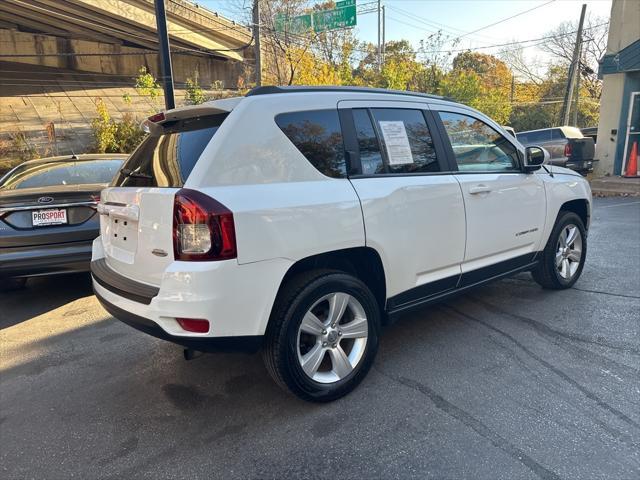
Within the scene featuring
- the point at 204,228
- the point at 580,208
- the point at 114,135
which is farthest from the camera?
the point at 114,135

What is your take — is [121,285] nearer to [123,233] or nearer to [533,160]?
[123,233]

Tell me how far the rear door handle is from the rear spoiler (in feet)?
6.32

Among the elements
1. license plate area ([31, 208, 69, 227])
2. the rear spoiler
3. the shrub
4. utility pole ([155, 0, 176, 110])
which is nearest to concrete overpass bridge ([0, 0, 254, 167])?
the shrub

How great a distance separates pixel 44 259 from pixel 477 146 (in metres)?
4.23

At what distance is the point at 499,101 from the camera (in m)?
33.5

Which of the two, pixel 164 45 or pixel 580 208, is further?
pixel 164 45

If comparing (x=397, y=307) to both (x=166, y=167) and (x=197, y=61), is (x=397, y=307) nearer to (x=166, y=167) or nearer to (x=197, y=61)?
(x=166, y=167)

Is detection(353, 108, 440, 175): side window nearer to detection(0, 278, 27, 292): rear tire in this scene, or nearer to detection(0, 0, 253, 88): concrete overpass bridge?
detection(0, 278, 27, 292): rear tire

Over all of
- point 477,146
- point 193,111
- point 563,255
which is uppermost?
point 193,111

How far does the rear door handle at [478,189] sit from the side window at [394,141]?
35cm

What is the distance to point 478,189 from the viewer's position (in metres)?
3.58

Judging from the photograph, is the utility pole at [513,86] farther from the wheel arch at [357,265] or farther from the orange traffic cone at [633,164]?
the wheel arch at [357,265]

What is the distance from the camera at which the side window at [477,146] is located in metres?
3.65

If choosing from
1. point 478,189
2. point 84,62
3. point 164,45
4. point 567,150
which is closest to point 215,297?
point 478,189
